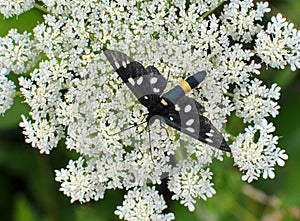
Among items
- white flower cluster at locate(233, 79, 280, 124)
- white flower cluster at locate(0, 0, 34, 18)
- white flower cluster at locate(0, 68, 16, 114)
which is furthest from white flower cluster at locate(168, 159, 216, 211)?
white flower cluster at locate(0, 0, 34, 18)

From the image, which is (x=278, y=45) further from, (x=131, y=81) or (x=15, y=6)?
(x=15, y=6)

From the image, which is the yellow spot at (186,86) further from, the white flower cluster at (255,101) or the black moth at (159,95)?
the white flower cluster at (255,101)

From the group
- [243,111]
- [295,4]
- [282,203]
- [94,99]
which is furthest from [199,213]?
[295,4]

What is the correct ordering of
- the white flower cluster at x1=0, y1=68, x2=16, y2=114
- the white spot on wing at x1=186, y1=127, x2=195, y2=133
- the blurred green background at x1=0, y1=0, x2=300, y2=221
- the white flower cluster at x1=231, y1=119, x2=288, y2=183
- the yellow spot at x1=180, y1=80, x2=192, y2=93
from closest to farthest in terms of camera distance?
the white spot on wing at x1=186, y1=127, x2=195, y2=133 < the yellow spot at x1=180, y1=80, x2=192, y2=93 < the white flower cluster at x1=231, y1=119, x2=288, y2=183 < the white flower cluster at x1=0, y1=68, x2=16, y2=114 < the blurred green background at x1=0, y1=0, x2=300, y2=221

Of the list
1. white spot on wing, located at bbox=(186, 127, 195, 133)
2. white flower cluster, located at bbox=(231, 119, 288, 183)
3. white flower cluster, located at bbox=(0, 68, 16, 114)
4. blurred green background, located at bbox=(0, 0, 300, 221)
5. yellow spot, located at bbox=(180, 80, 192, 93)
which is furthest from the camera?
blurred green background, located at bbox=(0, 0, 300, 221)

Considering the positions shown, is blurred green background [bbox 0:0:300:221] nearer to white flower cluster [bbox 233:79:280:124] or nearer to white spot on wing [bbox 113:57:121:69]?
white flower cluster [bbox 233:79:280:124]

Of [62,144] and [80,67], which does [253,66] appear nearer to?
[80,67]

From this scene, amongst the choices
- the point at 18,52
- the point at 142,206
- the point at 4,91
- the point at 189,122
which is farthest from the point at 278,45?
the point at 4,91

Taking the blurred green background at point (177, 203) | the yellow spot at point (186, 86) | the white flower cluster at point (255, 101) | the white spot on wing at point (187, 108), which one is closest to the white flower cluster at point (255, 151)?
the white flower cluster at point (255, 101)
